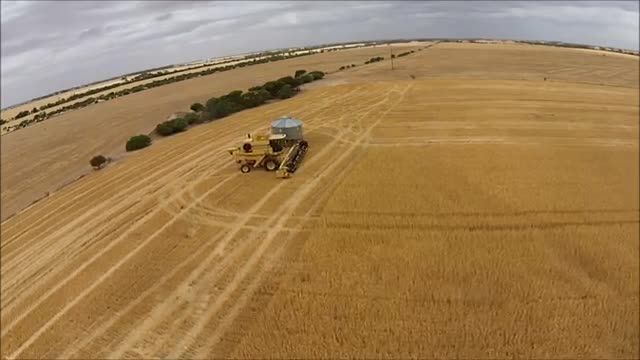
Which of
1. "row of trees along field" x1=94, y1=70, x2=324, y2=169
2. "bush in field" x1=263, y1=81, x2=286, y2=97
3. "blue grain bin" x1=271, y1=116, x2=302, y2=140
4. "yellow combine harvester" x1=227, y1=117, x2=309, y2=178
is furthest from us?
"bush in field" x1=263, y1=81, x2=286, y2=97

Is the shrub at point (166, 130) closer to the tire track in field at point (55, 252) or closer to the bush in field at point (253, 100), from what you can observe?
the bush in field at point (253, 100)

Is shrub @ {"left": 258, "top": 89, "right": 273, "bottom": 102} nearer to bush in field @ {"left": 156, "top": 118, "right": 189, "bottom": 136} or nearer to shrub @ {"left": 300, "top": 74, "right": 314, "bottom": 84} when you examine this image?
bush in field @ {"left": 156, "top": 118, "right": 189, "bottom": 136}

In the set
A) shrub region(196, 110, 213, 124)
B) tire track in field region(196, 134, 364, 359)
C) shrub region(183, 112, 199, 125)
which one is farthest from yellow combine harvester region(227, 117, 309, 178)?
shrub region(196, 110, 213, 124)

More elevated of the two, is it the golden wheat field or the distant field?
the distant field

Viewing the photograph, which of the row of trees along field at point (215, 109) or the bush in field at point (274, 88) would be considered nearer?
the row of trees along field at point (215, 109)

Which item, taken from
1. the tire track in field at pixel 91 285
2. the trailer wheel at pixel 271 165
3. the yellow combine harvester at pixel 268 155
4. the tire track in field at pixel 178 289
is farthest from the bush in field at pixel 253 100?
the tire track in field at pixel 178 289

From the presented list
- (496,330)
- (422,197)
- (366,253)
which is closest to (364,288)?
(366,253)

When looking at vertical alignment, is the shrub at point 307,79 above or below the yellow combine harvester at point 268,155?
above

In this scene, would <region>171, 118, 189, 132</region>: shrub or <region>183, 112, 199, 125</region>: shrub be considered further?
<region>183, 112, 199, 125</region>: shrub

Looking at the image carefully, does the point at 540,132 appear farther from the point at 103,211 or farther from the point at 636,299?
the point at 103,211
